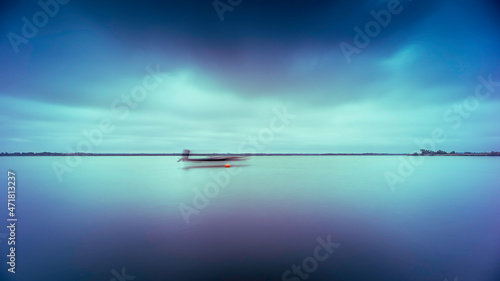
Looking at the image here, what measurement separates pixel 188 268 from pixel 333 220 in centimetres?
555

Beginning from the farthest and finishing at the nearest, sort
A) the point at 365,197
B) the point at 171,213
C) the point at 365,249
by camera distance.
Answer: the point at 365,197, the point at 171,213, the point at 365,249

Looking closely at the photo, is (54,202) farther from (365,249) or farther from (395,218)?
(395,218)

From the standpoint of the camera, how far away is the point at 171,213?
8711 mm

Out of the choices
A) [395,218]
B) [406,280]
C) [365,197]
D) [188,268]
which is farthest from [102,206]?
[365,197]
